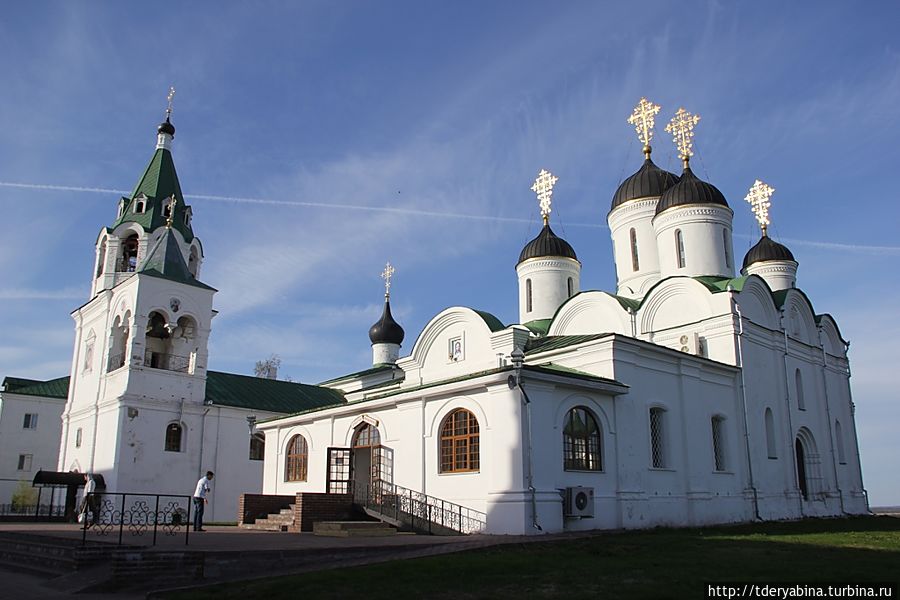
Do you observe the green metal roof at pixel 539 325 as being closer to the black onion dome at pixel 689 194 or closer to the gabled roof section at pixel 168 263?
the black onion dome at pixel 689 194

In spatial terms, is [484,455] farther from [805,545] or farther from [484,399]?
[805,545]

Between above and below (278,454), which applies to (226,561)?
below

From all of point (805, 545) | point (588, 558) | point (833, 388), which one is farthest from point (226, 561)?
point (833, 388)

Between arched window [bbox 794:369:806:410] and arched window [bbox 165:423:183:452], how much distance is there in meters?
23.3

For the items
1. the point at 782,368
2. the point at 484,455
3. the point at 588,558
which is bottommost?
the point at 588,558

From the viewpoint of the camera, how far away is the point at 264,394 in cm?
3447

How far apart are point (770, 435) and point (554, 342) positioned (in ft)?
26.2

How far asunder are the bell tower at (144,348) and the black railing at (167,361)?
4 centimetres

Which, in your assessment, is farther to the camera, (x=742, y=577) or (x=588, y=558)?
(x=588, y=558)

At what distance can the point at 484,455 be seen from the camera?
17.3 metres

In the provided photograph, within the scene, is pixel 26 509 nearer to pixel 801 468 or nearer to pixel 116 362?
pixel 116 362

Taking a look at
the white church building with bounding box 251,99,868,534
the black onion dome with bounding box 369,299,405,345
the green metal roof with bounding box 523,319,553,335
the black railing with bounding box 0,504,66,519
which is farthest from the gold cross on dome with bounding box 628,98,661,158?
the black railing with bounding box 0,504,66,519

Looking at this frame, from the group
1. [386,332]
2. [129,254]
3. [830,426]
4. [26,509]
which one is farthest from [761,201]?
[26,509]

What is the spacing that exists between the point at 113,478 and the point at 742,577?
23921mm
